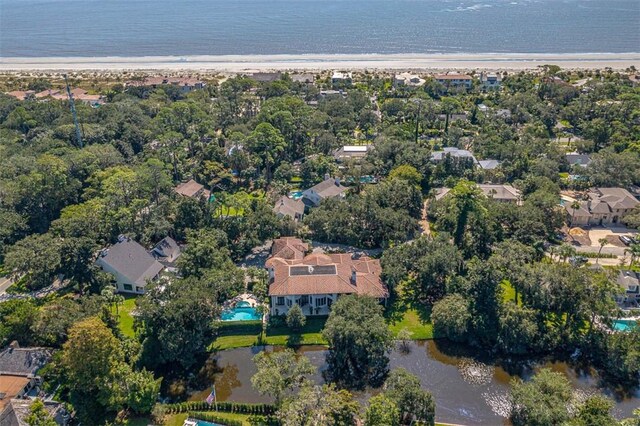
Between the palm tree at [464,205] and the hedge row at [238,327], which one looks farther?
the palm tree at [464,205]

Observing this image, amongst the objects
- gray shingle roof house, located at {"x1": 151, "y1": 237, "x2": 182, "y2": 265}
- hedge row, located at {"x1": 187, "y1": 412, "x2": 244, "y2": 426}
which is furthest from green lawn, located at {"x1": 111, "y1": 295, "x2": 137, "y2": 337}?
hedge row, located at {"x1": 187, "y1": 412, "x2": 244, "y2": 426}

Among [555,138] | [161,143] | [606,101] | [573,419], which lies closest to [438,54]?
[606,101]

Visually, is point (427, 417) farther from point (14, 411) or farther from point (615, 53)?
point (615, 53)

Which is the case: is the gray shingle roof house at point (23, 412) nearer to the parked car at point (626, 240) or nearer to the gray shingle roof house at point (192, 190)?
the gray shingle roof house at point (192, 190)

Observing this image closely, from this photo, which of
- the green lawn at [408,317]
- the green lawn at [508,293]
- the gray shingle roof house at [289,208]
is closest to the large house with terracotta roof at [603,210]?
the green lawn at [508,293]

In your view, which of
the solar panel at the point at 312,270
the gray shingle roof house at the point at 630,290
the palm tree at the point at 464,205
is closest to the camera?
the gray shingle roof house at the point at 630,290

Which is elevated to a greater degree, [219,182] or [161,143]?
[161,143]
